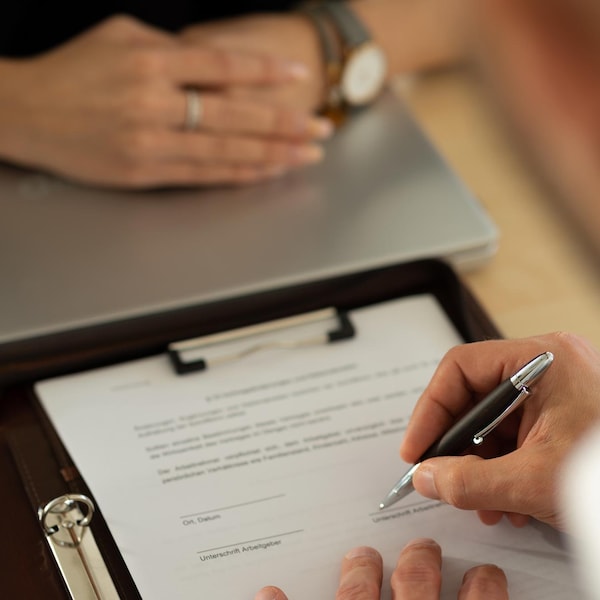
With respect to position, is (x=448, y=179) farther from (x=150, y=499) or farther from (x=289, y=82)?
(x=150, y=499)

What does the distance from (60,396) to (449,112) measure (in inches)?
23.2

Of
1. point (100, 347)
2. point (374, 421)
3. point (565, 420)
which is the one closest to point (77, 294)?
point (100, 347)

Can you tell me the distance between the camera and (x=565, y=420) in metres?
0.56

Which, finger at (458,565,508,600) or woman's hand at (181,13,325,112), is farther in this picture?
woman's hand at (181,13,325,112)

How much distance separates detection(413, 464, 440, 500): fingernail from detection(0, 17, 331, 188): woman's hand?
413mm

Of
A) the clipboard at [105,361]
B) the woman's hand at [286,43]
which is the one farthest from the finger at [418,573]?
the woman's hand at [286,43]

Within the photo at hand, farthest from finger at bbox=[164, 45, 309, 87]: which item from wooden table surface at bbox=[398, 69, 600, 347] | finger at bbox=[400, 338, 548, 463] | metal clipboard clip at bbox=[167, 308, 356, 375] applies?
finger at bbox=[400, 338, 548, 463]

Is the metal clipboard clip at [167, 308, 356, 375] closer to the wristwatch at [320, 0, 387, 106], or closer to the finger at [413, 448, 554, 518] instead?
the finger at [413, 448, 554, 518]

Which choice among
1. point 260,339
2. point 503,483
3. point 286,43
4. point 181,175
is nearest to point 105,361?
point 260,339

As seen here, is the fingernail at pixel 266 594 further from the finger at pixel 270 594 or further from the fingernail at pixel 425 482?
the fingernail at pixel 425 482

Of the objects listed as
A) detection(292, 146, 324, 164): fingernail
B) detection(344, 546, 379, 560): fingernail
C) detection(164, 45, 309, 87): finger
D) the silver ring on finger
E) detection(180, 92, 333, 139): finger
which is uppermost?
detection(164, 45, 309, 87): finger

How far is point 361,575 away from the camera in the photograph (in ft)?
1.82

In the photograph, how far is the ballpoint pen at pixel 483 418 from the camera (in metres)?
0.56

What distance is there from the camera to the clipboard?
581mm
